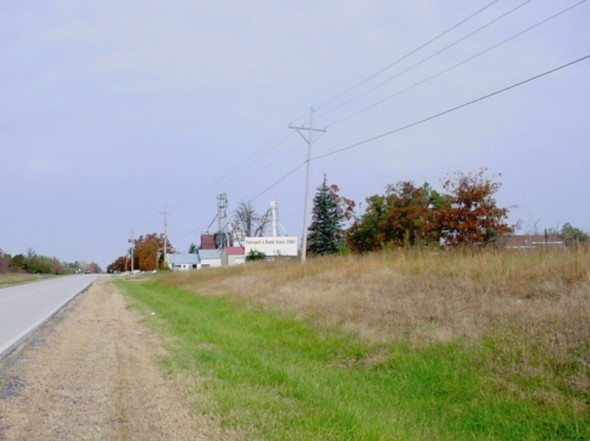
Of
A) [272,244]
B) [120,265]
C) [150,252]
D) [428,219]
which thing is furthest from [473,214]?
[120,265]

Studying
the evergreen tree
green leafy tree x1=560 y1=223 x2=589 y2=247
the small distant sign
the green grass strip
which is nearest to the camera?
the green grass strip

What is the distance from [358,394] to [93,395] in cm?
343

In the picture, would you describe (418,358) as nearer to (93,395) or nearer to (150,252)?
(93,395)

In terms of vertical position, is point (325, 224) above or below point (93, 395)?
above

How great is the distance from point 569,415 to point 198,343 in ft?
26.4

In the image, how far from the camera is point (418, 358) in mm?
9398

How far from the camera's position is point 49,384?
8.48 meters

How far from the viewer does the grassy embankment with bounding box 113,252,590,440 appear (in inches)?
257

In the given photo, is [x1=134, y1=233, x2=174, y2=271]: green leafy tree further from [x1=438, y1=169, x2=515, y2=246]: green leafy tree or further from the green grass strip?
the green grass strip

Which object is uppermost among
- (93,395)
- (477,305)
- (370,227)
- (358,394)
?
(370,227)

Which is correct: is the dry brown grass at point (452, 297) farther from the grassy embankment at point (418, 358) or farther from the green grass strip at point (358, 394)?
the green grass strip at point (358, 394)

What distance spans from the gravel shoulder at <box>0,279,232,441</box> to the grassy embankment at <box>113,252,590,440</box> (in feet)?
1.45

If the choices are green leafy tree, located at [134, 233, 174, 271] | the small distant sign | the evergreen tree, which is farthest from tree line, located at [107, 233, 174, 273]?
the evergreen tree

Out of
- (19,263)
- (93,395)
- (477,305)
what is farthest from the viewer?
(19,263)
